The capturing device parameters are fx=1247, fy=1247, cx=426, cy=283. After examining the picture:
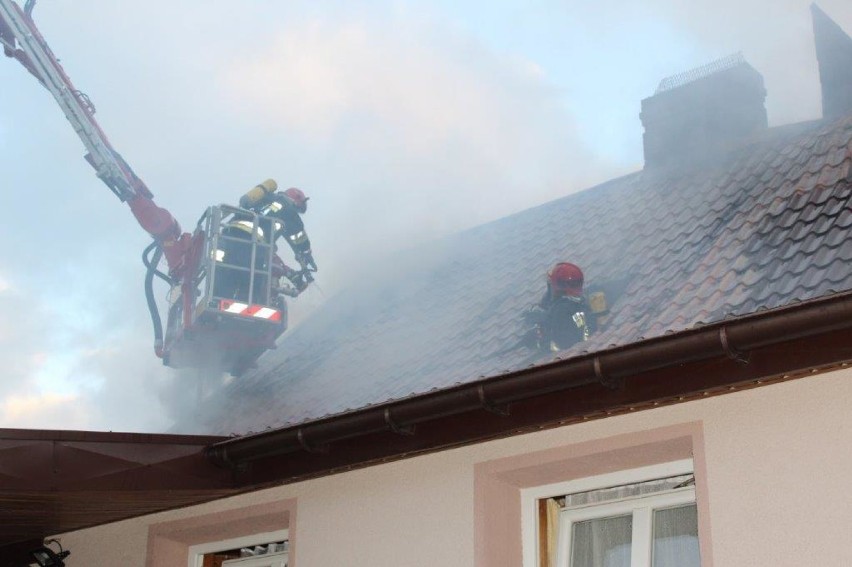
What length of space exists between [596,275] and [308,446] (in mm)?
3150

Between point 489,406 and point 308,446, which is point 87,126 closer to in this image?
point 308,446

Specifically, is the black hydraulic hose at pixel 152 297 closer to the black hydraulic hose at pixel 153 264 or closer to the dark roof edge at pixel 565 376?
the black hydraulic hose at pixel 153 264

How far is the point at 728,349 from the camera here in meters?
4.84

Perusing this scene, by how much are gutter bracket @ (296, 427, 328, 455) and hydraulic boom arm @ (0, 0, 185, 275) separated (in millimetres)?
7641

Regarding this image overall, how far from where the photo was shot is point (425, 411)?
18.8 ft

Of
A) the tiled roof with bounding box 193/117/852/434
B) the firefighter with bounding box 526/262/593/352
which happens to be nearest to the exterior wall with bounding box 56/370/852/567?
the tiled roof with bounding box 193/117/852/434

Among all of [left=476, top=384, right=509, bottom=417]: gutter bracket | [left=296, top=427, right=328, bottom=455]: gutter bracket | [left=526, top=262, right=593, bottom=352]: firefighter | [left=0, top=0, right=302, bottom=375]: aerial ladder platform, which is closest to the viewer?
[left=476, top=384, right=509, bottom=417]: gutter bracket

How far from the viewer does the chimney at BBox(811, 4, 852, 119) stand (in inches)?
383

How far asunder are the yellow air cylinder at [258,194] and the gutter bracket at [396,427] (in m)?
7.10

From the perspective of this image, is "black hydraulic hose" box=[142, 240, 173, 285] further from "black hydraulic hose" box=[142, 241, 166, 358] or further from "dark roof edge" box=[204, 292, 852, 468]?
"dark roof edge" box=[204, 292, 852, 468]

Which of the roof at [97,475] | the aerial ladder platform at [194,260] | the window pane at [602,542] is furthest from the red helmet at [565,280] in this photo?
the aerial ladder platform at [194,260]

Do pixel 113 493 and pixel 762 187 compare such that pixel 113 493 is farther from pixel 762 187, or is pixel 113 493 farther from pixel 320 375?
pixel 762 187

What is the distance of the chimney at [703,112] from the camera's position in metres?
10.4

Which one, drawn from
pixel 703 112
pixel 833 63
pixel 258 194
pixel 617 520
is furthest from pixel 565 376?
pixel 258 194
